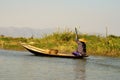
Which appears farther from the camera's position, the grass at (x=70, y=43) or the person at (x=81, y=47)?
the grass at (x=70, y=43)

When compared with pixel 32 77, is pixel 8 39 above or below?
above

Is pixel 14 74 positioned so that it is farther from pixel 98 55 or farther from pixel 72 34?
pixel 72 34

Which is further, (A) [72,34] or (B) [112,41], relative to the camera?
(A) [72,34]

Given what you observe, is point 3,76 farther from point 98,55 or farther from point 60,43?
point 60,43

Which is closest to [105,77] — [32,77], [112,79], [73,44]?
[112,79]

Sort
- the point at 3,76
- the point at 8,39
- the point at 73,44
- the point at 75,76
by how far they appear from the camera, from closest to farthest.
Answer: the point at 3,76 < the point at 75,76 < the point at 73,44 < the point at 8,39

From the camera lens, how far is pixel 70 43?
4297cm

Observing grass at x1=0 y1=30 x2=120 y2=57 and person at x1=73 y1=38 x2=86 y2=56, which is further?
grass at x1=0 y1=30 x2=120 y2=57

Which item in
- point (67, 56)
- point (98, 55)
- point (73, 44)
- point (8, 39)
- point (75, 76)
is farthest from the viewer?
point (8, 39)

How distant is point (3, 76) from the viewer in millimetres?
19141

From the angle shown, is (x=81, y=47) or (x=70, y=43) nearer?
(x=81, y=47)

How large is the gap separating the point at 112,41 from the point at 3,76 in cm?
2331

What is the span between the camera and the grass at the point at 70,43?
39.3 m

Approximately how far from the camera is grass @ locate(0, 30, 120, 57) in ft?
129
